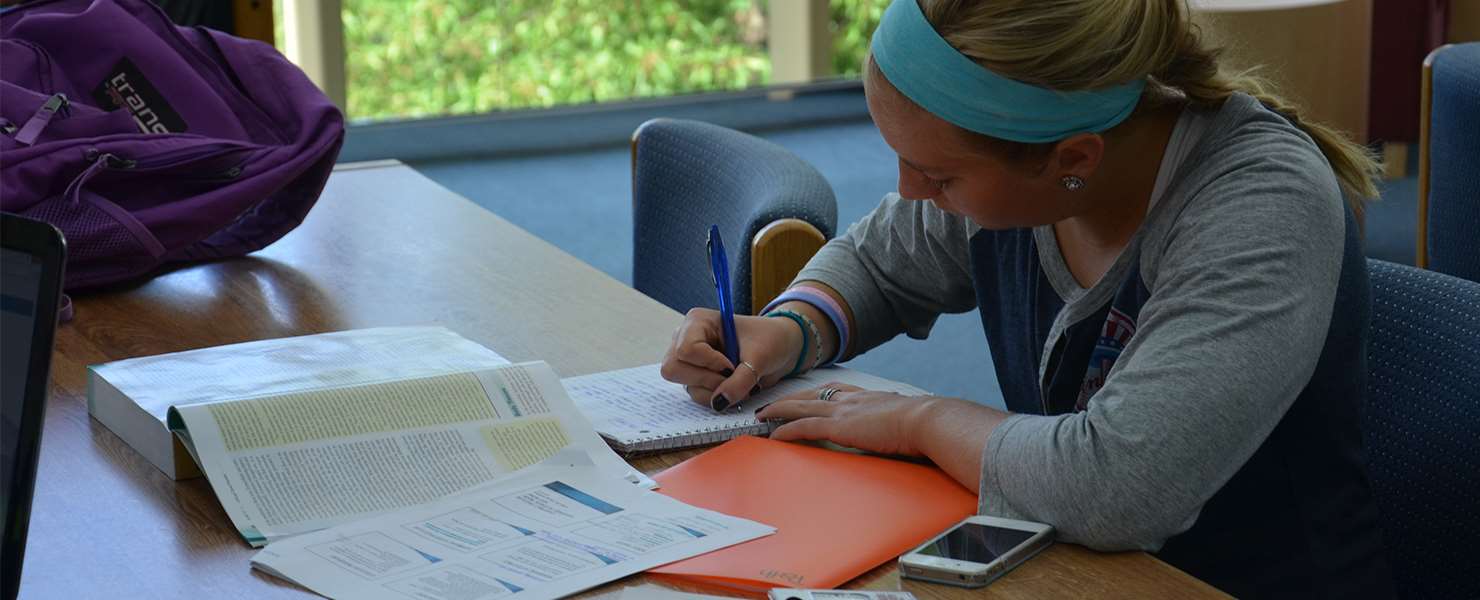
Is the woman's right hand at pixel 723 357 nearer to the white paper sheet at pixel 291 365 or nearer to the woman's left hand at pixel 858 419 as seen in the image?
the woman's left hand at pixel 858 419

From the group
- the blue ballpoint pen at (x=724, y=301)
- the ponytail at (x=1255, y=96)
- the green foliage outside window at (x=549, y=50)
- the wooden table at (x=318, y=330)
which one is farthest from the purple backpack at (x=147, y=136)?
the green foliage outside window at (x=549, y=50)

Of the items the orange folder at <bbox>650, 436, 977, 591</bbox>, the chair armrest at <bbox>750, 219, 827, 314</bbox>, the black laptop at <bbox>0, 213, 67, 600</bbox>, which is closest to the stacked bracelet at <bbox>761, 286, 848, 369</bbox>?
the chair armrest at <bbox>750, 219, 827, 314</bbox>

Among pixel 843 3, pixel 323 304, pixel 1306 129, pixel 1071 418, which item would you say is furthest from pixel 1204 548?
pixel 843 3

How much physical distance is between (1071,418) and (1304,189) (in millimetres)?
236

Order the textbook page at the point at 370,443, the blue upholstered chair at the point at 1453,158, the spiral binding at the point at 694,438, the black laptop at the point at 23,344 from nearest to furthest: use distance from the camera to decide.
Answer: the black laptop at the point at 23,344 < the textbook page at the point at 370,443 < the spiral binding at the point at 694,438 < the blue upholstered chair at the point at 1453,158

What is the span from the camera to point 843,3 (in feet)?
18.8

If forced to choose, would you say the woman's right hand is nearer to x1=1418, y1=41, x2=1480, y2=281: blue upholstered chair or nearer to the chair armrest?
the chair armrest

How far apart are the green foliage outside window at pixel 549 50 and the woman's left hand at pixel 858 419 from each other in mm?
3795

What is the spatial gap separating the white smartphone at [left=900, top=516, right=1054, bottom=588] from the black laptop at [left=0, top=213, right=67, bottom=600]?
0.49 m

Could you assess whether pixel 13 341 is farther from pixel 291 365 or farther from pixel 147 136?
pixel 147 136

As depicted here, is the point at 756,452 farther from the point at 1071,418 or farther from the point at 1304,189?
the point at 1304,189

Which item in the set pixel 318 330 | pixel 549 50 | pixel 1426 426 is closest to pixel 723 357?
pixel 318 330

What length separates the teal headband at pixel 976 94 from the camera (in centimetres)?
109

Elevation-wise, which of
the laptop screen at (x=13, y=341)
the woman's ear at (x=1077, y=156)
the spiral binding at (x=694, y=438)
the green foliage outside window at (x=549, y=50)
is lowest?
the green foliage outside window at (x=549, y=50)
